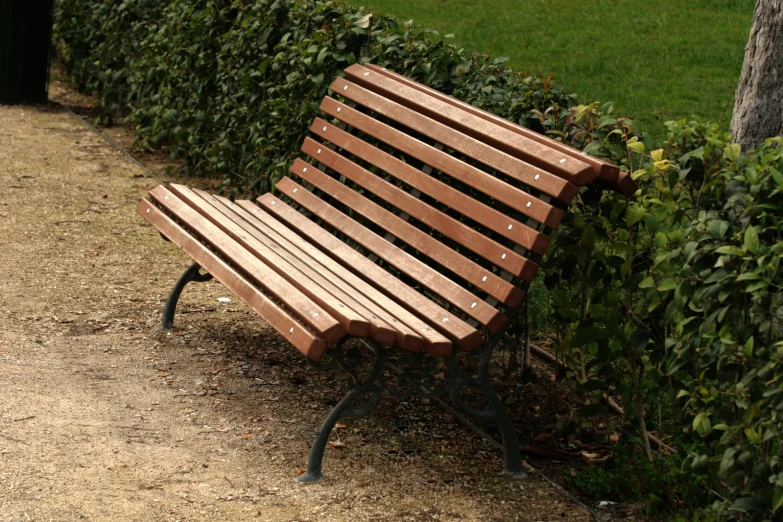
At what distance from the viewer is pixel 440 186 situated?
4.13 m

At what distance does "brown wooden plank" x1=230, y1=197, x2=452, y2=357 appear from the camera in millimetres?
3500

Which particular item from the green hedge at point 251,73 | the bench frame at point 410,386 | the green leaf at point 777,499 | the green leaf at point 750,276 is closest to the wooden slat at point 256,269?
the bench frame at point 410,386

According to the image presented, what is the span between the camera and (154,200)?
4.81 m

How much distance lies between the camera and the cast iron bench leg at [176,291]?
4.77m

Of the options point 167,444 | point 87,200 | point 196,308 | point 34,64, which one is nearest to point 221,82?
point 87,200

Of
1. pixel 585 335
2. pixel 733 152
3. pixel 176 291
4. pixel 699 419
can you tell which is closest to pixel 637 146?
pixel 733 152

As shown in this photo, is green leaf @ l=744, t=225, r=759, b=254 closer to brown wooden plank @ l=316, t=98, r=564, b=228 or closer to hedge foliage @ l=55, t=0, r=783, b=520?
hedge foliage @ l=55, t=0, r=783, b=520

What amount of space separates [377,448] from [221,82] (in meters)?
3.42

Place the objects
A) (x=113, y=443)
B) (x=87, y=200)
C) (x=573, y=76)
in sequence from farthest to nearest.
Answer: (x=573, y=76) → (x=87, y=200) → (x=113, y=443)

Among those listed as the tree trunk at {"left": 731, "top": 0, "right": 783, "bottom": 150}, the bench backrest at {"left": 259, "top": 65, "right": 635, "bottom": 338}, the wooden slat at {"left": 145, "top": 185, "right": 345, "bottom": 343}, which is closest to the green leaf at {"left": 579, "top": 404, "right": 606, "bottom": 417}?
the bench backrest at {"left": 259, "top": 65, "right": 635, "bottom": 338}

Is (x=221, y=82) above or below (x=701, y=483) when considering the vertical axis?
above

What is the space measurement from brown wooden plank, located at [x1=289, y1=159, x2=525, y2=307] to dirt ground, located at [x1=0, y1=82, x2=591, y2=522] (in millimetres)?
649

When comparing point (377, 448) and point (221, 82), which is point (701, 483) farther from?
point (221, 82)

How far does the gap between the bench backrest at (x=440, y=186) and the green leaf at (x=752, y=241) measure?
25.4 inches
